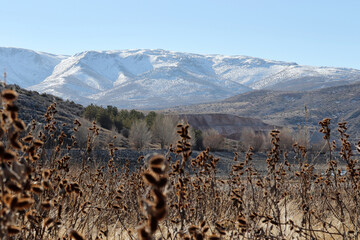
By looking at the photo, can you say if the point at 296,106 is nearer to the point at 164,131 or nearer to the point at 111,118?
the point at 111,118

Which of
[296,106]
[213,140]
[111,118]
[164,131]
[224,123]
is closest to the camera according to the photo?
[164,131]

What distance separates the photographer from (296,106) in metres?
140

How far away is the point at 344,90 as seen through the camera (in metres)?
133

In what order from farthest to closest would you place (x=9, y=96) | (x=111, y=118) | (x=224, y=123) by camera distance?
(x=224, y=123), (x=111, y=118), (x=9, y=96)

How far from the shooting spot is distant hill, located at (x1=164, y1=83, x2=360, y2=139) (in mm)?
107500

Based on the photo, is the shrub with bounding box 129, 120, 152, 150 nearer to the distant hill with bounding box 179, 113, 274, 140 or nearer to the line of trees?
the line of trees

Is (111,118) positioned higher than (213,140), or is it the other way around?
(111,118)

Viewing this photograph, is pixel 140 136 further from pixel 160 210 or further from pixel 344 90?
pixel 344 90

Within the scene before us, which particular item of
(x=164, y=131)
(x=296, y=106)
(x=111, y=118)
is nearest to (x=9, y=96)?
(x=164, y=131)

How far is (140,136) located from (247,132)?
63.3ft

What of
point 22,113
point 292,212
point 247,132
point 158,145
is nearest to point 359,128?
point 247,132

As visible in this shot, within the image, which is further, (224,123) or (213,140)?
(224,123)

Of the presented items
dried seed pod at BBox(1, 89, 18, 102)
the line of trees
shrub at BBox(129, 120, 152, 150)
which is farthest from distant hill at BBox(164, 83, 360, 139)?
dried seed pod at BBox(1, 89, 18, 102)

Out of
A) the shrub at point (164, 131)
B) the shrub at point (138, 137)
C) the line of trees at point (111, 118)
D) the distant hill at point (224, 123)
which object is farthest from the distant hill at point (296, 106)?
the shrub at point (138, 137)
